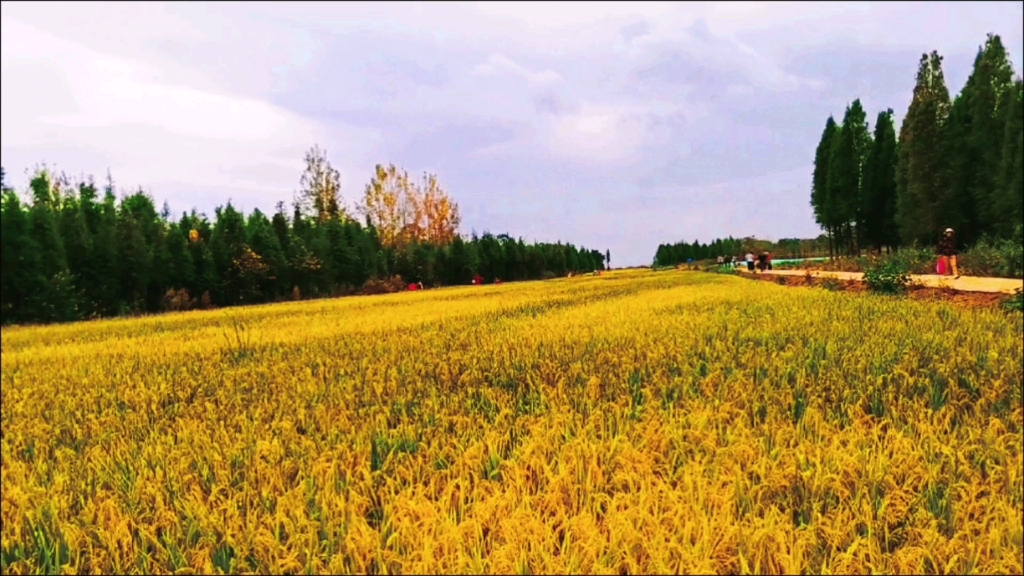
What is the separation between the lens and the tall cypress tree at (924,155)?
40.3 m

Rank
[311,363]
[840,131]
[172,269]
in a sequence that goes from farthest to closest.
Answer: [840,131], [172,269], [311,363]

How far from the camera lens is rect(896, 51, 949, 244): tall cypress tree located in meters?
40.3

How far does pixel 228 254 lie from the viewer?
3712 centimetres

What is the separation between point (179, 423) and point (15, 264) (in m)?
1.39

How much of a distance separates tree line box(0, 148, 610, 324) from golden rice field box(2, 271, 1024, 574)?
984 mm

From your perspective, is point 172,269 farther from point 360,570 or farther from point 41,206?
point 360,570

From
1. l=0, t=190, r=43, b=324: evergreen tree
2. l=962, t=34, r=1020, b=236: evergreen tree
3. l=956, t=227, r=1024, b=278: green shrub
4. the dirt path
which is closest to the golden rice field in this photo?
l=0, t=190, r=43, b=324: evergreen tree

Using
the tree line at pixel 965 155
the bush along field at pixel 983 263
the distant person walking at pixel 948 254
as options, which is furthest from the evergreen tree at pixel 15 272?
the tree line at pixel 965 155

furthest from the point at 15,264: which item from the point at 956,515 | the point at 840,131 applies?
the point at 840,131

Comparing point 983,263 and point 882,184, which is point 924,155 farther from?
point 983,263

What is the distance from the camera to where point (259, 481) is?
2.69 meters

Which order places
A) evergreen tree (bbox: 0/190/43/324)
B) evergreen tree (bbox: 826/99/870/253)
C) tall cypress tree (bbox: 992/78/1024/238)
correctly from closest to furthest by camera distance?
evergreen tree (bbox: 0/190/43/324) < tall cypress tree (bbox: 992/78/1024/238) < evergreen tree (bbox: 826/99/870/253)

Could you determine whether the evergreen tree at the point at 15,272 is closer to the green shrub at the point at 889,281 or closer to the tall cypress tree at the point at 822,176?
the green shrub at the point at 889,281

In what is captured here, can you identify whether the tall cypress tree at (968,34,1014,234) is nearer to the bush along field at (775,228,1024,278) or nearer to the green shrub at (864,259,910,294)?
the bush along field at (775,228,1024,278)
